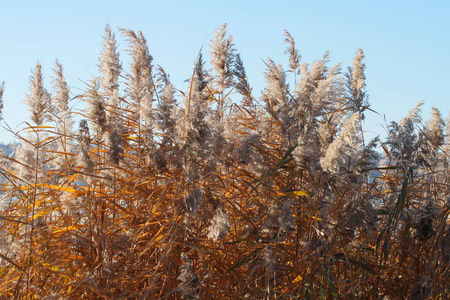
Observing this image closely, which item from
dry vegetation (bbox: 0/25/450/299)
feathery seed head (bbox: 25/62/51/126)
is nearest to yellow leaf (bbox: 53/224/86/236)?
dry vegetation (bbox: 0/25/450/299)

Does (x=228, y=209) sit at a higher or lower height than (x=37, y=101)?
lower

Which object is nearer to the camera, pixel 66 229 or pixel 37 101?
pixel 66 229

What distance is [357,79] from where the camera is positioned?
301 centimetres

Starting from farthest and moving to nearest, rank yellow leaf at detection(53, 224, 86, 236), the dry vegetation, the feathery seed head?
the feathery seed head, yellow leaf at detection(53, 224, 86, 236), the dry vegetation

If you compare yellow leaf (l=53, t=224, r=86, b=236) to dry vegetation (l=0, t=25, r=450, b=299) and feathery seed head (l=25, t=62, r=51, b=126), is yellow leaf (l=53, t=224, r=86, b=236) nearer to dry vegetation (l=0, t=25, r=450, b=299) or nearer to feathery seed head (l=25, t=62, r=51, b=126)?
dry vegetation (l=0, t=25, r=450, b=299)

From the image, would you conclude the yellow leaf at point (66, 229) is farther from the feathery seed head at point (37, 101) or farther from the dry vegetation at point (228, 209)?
the feathery seed head at point (37, 101)

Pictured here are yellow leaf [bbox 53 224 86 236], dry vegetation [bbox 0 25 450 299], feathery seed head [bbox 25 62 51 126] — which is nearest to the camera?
dry vegetation [bbox 0 25 450 299]

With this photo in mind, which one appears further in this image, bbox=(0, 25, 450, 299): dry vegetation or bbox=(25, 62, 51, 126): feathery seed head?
bbox=(25, 62, 51, 126): feathery seed head

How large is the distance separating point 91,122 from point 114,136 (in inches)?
7.7


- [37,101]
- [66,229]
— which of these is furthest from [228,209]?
[37,101]

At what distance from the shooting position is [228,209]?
106 inches

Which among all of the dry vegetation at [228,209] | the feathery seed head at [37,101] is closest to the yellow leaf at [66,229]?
the dry vegetation at [228,209]

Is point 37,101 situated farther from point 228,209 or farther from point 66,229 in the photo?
point 228,209

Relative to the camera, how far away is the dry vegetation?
2129mm
